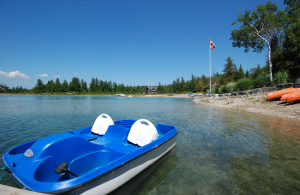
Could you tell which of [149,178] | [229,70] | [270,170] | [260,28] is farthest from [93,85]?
[270,170]

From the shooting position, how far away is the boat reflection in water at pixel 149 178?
3.39m

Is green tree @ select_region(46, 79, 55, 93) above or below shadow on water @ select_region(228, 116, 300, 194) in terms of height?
above

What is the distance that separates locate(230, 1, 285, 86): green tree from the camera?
1909 cm

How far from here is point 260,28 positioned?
2042 centimetres

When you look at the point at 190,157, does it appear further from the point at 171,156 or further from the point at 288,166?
the point at 288,166

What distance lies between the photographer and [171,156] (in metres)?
5.16

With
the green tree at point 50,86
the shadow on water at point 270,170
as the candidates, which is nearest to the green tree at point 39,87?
the green tree at point 50,86

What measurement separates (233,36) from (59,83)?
355 ft

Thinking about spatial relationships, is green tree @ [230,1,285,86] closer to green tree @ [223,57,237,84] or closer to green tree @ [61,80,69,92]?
green tree @ [223,57,237,84]

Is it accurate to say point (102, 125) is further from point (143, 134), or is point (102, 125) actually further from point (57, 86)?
point (57, 86)

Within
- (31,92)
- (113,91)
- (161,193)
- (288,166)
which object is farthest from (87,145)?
(31,92)

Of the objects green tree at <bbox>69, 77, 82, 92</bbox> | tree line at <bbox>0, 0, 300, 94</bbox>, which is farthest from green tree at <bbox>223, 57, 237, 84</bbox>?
green tree at <bbox>69, 77, 82, 92</bbox>

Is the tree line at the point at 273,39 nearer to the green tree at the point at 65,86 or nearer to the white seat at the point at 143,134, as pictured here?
the white seat at the point at 143,134

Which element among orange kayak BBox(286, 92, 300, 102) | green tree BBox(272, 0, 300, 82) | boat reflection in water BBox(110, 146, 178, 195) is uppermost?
green tree BBox(272, 0, 300, 82)
